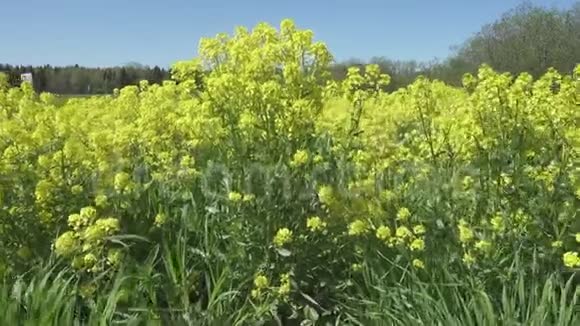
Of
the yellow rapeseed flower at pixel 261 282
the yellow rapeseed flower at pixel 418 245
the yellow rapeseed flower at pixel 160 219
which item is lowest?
the yellow rapeseed flower at pixel 261 282

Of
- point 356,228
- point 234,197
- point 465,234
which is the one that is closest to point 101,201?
point 234,197

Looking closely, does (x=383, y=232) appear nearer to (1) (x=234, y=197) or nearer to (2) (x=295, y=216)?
(2) (x=295, y=216)

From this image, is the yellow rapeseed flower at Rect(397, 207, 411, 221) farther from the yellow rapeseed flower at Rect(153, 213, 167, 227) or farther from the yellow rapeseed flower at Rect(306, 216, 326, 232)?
the yellow rapeseed flower at Rect(153, 213, 167, 227)

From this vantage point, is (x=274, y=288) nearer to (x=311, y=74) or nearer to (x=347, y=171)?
(x=347, y=171)

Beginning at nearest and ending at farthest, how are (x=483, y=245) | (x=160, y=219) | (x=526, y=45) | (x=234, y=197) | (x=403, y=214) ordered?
1. (x=483, y=245)
2. (x=234, y=197)
3. (x=403, y=214)
4. (x=160, y=219)
5. (x=526, y=45)

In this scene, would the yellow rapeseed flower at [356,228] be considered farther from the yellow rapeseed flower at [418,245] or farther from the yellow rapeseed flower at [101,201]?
the yellow rapeseed flower at [101,201]

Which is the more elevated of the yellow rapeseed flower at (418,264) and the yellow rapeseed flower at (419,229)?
the yellow rapeseed flower at (419,229)

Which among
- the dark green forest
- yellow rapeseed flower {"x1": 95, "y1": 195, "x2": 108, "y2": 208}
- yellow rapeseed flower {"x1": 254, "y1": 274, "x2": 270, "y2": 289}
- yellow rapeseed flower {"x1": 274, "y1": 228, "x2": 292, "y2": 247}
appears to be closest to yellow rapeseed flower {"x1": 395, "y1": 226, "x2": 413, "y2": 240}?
yellow rapeseed flower {"x1": 274, "y1": 228, "x2": 292, "y2": 247}

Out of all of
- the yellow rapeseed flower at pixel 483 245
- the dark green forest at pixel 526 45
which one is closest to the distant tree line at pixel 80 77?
the dark green forest at pixel 526 45

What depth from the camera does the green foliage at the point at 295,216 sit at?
3.19 m

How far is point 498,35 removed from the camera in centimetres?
2519

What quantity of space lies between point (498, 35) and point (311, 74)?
22.5 metres

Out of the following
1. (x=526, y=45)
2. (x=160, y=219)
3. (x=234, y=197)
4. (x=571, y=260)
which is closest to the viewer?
(x=571, y=260)

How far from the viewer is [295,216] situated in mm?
3424
